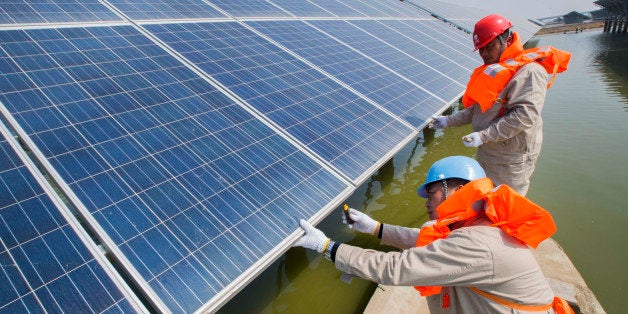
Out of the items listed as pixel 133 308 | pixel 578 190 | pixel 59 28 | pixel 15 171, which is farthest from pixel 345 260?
pixel 578 190

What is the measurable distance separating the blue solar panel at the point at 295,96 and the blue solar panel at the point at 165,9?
45 centimetres

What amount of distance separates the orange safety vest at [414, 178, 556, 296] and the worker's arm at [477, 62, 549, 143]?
8.39 feet

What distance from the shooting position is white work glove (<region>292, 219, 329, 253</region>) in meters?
3.40

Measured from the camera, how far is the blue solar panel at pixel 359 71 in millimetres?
6797

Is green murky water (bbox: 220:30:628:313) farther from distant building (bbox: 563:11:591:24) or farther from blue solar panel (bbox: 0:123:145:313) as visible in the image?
distant building (bbox: 563:11:591:24)

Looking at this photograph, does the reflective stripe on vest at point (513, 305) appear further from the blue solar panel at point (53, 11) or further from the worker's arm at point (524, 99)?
the blue solar panel at point (53, 11)

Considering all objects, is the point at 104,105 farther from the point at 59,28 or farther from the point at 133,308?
the point at 133,308

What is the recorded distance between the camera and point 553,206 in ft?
23.6

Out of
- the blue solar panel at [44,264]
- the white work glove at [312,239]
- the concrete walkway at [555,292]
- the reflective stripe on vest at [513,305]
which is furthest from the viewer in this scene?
the concrete walkway at [555,292]

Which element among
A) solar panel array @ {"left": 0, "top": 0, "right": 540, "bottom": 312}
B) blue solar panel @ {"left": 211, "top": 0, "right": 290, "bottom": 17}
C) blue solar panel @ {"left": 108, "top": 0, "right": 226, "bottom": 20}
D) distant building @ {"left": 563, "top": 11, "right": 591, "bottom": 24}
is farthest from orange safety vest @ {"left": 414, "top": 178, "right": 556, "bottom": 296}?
distant building @ {"left": 563, "top": 11, "right": 591, "bottom": 24}

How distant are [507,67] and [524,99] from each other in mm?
501

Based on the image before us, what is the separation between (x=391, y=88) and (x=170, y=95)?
4.52 m

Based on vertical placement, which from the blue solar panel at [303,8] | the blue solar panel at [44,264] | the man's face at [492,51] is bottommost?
the blue solar panel at [44,264]

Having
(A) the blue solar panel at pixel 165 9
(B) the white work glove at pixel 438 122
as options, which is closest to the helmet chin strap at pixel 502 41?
(B) the white work glove at pixel 438 122
